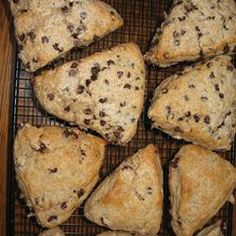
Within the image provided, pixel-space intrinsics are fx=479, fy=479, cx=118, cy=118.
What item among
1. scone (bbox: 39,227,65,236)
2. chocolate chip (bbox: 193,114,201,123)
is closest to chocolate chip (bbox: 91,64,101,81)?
chocolate chip (bbox: 193,114,201,123)

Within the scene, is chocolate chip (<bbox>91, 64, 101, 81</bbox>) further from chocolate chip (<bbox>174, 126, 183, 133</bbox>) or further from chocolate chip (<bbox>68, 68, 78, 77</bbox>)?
chocolate chip (<bbox>174, 126, 183, 133</bbox>)

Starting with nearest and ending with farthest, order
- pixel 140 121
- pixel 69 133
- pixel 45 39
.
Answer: pixel 45 39, pixel 69 133, pixel 140 121

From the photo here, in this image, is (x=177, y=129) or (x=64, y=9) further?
(x=177, y=129)

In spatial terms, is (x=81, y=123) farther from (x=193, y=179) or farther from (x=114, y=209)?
(x=193, y=179)

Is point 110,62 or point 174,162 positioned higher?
point 110,62

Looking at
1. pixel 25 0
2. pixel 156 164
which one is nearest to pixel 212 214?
pixel 156 164

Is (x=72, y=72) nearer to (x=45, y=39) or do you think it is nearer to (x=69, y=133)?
(x=45, y=39)

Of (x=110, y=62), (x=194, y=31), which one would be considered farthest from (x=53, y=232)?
(x=194, y=31)
